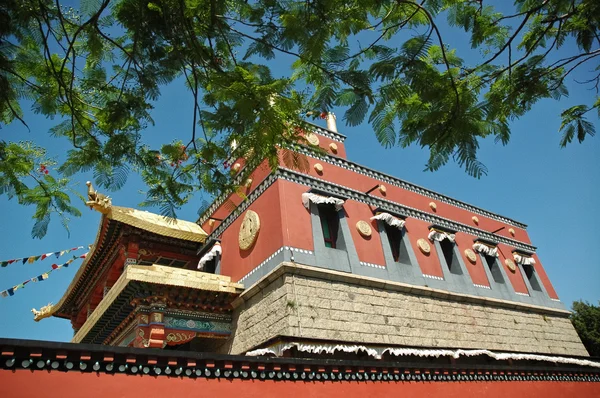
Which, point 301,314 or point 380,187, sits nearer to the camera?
point 301,314

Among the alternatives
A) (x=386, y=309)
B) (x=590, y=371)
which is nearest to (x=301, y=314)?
(x=386, y=309)

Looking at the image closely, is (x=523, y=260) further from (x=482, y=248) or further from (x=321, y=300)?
(x=321, y=300)

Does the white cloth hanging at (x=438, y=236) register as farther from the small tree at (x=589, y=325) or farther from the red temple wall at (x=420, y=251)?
the small tree at (x=589, y=325)

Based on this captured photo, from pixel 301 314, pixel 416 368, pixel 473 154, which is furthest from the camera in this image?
Answer: pixel 301 314

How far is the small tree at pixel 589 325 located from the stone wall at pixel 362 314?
505 inches

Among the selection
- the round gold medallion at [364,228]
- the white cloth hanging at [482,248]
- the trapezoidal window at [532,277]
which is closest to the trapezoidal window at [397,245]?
the round gold medallion at [364,228]

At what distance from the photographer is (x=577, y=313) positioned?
23359 mm

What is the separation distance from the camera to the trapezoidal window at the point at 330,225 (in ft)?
33.5

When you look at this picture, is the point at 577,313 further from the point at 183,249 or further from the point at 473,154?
the point at 473,154

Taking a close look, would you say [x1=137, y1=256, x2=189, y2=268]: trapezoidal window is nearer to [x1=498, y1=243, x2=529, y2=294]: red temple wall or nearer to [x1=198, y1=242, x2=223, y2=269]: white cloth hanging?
[x1=198, y1=242, x2=223, y2=269]: white cloth hanging

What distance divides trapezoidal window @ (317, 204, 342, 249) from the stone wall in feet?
3.92

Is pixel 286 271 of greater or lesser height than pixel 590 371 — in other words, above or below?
above

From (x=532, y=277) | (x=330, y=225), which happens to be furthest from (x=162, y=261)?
(x=532, y=277)

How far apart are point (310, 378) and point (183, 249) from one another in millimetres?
7801
